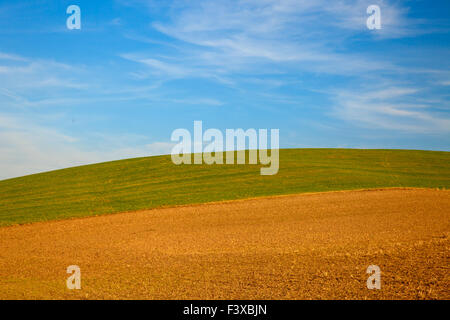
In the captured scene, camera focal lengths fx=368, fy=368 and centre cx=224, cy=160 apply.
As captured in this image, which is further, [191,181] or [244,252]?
[191,181]

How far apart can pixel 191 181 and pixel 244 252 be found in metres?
22.5

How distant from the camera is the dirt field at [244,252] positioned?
34.6 ft

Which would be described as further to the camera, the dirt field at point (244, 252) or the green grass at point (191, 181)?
the green grass at point (191, 181)

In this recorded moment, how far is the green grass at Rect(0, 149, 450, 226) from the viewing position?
96.7 ft

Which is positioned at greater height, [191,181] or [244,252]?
[191,181]

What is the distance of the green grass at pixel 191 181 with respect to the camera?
29484mm

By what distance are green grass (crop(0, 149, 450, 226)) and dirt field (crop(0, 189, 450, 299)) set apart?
4245 mm

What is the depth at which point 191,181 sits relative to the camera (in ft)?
120

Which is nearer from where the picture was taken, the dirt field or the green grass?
the dirt field

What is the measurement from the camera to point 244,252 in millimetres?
14492

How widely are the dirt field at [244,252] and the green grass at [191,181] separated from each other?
424cm

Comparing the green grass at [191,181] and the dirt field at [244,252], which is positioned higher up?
the green grass at [191,181]
